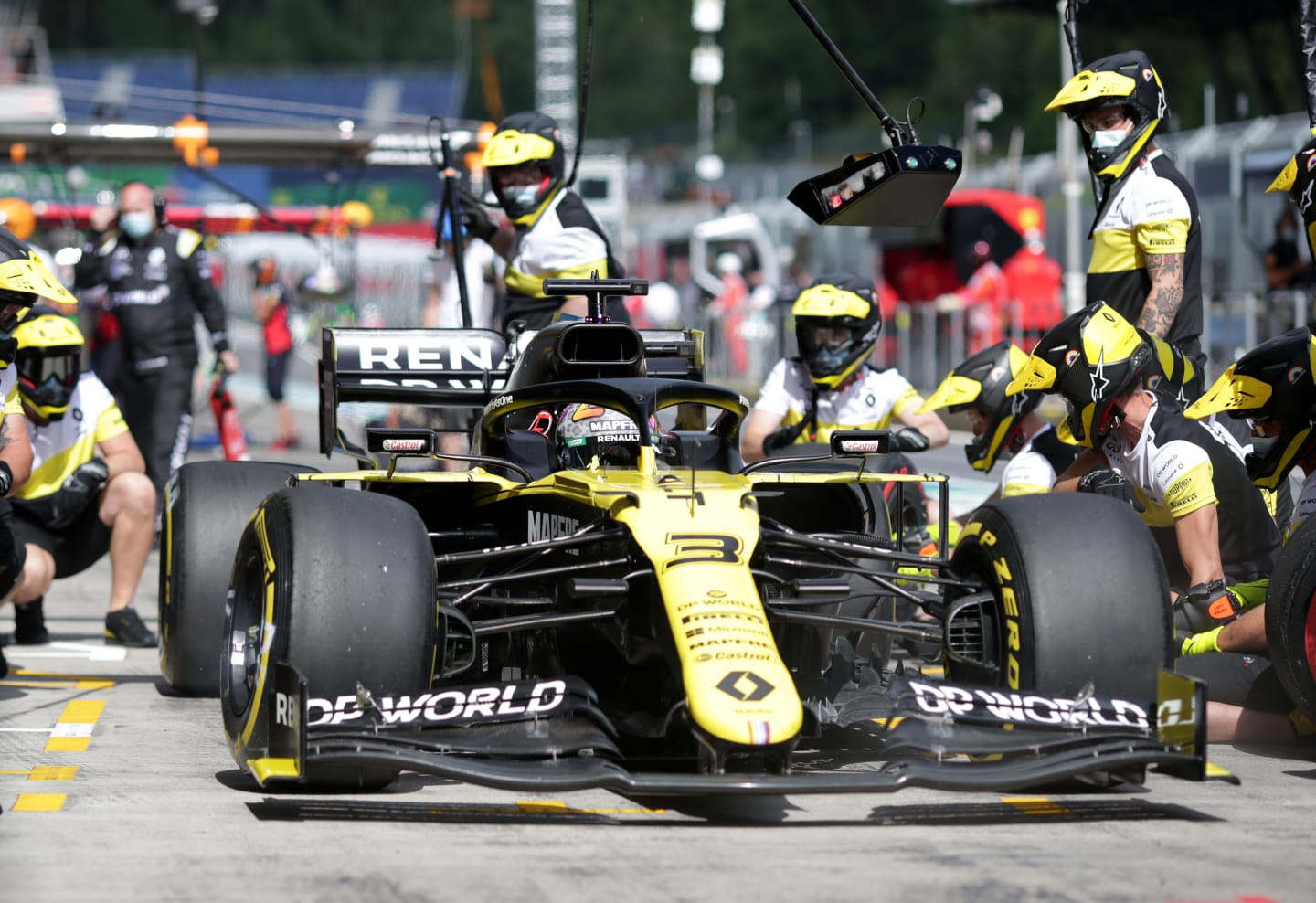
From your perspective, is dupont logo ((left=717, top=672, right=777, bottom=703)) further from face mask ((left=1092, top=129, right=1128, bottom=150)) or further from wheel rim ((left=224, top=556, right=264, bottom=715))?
face mask ((left=1092, top=129, right=1128, bottom=150))

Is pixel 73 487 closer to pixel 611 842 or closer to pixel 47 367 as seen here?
pixel 47 367

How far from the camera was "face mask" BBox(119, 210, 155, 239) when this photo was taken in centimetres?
1233

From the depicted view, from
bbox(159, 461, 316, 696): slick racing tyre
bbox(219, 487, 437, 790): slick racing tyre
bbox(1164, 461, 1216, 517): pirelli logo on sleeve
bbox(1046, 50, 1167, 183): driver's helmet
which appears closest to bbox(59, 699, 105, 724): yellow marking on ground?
bbox(159, 461, 316, 696): slick racing tyre

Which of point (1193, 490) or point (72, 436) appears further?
point (72, 436)

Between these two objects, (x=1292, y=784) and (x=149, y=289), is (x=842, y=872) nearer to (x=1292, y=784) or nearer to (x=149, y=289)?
(x=1292, y=784)

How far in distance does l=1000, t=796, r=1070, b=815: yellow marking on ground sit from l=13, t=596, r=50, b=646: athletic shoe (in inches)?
188

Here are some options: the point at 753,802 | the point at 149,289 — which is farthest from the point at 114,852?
the point at 149,289

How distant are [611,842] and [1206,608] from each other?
2688mm

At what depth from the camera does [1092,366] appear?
6.86m

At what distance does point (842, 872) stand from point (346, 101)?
75.8 meters

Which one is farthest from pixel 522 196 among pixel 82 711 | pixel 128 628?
pixel 82 711

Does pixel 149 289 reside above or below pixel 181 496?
above

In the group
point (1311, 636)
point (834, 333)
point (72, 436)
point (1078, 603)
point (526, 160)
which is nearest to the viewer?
point (1078, 603)

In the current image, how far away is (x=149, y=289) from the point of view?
12.3 meters
